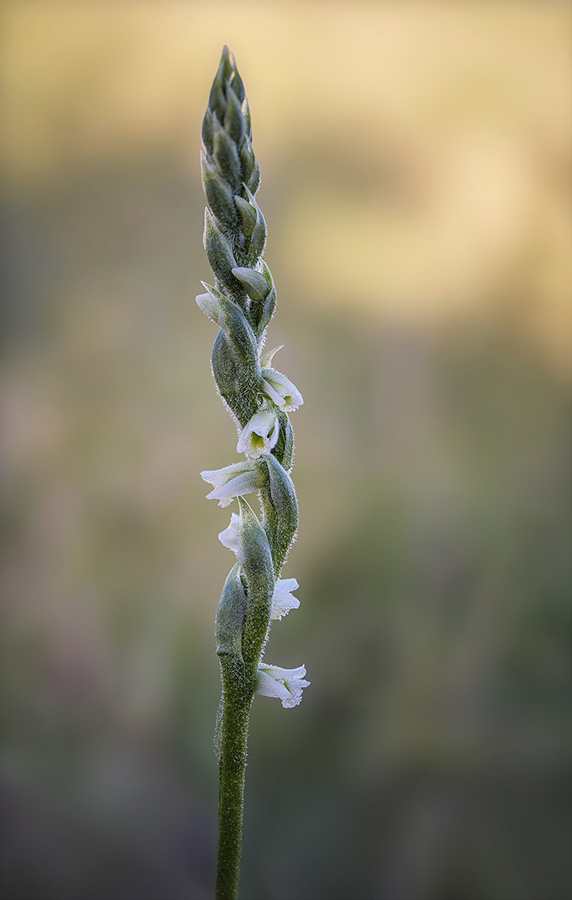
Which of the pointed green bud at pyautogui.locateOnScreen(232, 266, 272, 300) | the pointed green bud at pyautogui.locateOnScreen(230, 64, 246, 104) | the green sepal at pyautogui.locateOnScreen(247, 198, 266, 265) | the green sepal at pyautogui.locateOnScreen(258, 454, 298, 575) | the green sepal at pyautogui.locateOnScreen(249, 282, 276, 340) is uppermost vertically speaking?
the pointed green bud at pyautogui.locateOnScreen(230, 64, 246, 104)

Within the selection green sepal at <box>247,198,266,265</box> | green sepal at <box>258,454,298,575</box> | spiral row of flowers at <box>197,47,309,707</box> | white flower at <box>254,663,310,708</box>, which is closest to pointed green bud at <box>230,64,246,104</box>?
spiral row of flowers at <box>197,47,309,707</box>

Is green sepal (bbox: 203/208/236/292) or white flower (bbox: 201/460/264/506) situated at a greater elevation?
green sepal (bbox: 203/208/236/292)

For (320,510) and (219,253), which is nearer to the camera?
(219,253)

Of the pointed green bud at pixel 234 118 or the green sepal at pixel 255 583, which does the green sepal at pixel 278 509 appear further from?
the pointed green bud at pixel 234 118

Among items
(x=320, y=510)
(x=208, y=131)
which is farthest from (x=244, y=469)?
(x=320, y=510)

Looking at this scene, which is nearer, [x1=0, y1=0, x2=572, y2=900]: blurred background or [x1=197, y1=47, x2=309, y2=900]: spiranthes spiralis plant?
[x1=197, y1=47, x2=309, y2=900]: spiranthes spiralis plant

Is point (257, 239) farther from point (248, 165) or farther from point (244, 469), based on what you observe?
point (244, 469)

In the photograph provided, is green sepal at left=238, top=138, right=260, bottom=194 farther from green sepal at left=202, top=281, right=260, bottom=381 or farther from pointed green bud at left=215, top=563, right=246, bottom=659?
pointed green bud at left=215, top=563, right=246, bottom=659
